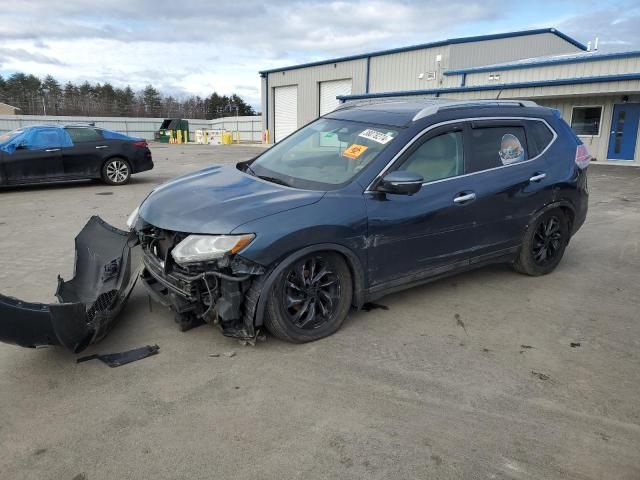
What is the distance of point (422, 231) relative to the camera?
4.12m

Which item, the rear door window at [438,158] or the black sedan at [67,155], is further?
the black sedan at [67,155]

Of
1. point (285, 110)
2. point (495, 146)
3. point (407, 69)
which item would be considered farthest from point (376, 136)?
point (285, 110)

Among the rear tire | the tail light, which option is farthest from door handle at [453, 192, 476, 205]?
the tail light

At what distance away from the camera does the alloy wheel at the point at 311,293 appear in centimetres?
359

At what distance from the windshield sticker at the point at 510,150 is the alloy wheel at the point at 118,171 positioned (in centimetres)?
994

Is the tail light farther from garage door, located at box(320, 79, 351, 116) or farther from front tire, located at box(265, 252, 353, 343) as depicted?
garage door, located at box(320, 79, 351, 116)

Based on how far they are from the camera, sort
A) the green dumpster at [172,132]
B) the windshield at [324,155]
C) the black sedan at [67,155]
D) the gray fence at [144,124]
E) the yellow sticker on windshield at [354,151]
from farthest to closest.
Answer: the gray fence at [144,124] → the green dumpster at [172,132] → the black sedan at [67,155] → the yellow sticker on windshield at [354,151] → the windshield at [324,155]

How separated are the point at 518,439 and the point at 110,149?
11507mm

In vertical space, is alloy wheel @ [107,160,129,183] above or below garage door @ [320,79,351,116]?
below

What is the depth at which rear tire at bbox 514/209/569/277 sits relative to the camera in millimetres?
5164

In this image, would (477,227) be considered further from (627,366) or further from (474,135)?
(627,366)

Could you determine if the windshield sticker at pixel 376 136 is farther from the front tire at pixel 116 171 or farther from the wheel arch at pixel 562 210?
the front tire at pixel 116 171

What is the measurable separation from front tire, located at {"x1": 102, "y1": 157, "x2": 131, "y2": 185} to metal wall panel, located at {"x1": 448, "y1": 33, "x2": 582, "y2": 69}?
65.9ft

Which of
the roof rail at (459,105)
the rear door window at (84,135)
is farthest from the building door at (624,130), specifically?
the rear door window at (84,135)
